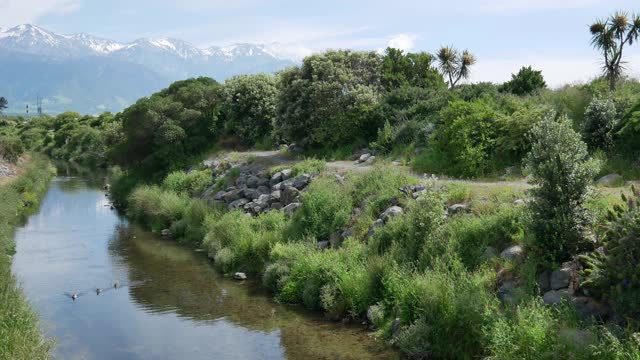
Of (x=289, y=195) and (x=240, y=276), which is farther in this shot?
(x=289, y=195)

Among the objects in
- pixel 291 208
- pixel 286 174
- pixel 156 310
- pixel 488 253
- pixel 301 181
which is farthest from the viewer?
pixel 286 174

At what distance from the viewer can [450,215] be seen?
21.3 m

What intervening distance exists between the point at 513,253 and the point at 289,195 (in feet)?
49.4

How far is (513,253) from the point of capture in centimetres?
1748

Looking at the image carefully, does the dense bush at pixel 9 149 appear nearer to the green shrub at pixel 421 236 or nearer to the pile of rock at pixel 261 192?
the pile of rock at pixel 261 192

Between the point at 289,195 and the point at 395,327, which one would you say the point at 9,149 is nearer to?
the point at 289,195

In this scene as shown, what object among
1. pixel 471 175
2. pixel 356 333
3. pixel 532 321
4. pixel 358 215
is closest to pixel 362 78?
pixel 471 175

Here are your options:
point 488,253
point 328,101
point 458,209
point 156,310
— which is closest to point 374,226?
point 458,209

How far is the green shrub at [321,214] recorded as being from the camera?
1008 inches

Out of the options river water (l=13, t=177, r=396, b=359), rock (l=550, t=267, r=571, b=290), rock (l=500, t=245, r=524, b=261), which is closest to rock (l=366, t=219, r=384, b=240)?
river water (l=13, t=177, r=396, b=359)

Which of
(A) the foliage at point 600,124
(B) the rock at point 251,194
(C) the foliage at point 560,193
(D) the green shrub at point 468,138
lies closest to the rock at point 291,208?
(B) the rock at point 251,194

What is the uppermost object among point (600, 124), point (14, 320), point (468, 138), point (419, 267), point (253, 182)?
point (600, 124)

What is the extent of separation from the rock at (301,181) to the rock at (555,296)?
1702 centimetres

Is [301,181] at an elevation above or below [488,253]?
above
